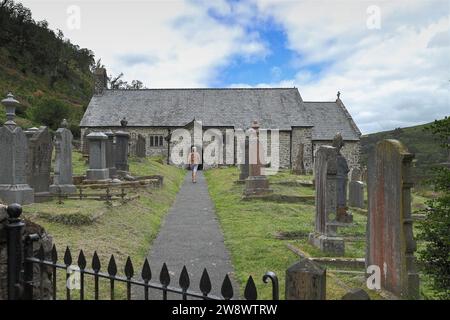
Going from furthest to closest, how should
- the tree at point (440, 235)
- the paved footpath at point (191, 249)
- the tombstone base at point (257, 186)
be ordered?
the tombstone base at point (257, 186), the paved footpath at point (191, 249), the tree at point (440, 235)

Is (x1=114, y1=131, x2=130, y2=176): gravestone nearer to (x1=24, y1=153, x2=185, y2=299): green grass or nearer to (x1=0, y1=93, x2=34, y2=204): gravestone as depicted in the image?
(x1=24, y1=153, x2=185, y2=299): green grass

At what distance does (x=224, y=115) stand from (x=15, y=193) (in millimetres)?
32945

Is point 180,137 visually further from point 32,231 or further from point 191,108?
point 32,231

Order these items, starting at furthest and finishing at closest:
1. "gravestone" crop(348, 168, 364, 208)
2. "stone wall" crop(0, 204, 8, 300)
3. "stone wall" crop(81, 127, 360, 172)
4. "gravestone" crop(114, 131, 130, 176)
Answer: "stone wall" crop(81, 127, 360, 172)
"gravestone" crop(114, 131, 130, 176)
"gravestone" crop(348, 168, 364, 208)
"stone wall" crop(0, 204, 8, 300)

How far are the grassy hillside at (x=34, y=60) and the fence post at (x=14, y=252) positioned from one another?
5169 cm

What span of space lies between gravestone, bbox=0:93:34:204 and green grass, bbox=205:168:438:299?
17.8ft

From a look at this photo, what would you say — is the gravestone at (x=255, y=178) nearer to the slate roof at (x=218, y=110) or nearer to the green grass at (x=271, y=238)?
the green grass at (x=271, y=238)

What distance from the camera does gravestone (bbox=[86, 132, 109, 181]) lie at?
56.2 feet

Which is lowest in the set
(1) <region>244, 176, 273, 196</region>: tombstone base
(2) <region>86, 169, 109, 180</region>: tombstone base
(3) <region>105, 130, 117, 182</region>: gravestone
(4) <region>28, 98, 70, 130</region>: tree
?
(1) <region>244, 176, 273, 196</region>: tombstone base

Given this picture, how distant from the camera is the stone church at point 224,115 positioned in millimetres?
42000

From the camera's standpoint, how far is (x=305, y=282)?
3.39 metres

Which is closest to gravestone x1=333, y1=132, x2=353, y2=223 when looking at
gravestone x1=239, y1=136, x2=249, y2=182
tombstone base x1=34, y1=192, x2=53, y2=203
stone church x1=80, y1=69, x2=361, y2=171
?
gravestone x1=239, y1=136, x2=249, y2=182

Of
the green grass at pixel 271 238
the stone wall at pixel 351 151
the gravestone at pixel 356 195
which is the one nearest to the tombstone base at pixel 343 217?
the green grass at pixel 271 238

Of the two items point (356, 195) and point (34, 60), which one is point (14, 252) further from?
point (34, 60)
